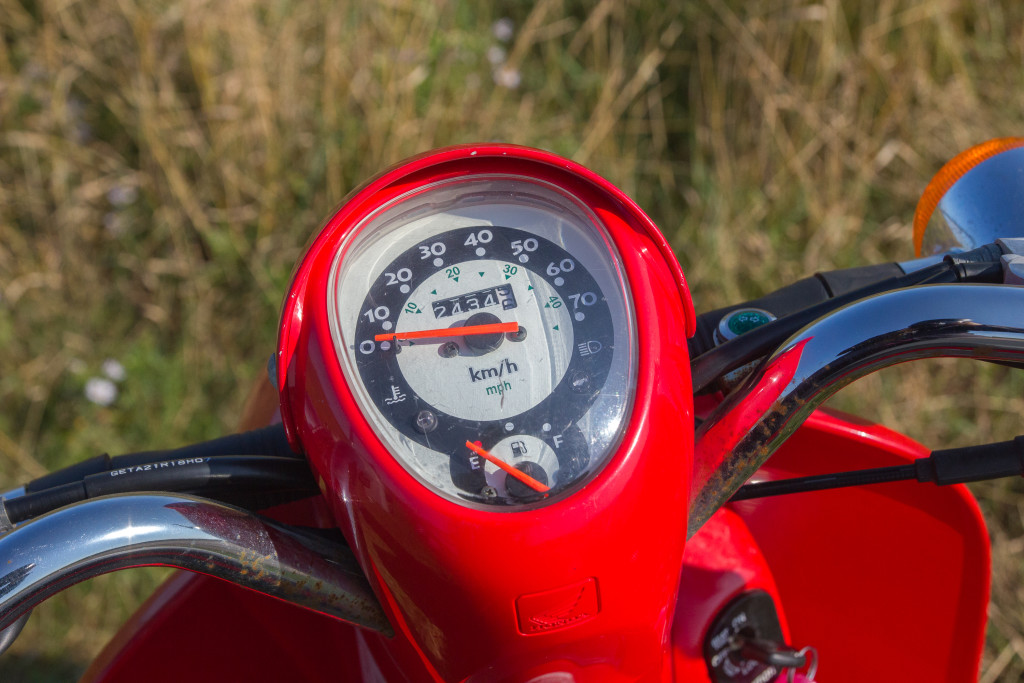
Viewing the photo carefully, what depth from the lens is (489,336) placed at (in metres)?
0.71

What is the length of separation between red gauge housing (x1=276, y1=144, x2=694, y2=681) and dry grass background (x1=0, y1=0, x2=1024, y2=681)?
175 cm

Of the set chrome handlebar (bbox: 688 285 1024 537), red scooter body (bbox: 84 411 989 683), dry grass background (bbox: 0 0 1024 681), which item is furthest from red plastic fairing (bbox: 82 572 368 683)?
dry grass background (bbox: 0 0 1024 681)

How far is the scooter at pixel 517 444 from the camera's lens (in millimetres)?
624

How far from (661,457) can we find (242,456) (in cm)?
37

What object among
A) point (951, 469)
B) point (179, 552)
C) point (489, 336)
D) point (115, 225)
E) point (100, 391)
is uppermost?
point (115, 225)

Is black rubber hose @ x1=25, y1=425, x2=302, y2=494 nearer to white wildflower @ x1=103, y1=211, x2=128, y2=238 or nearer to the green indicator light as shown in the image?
the green indicator light

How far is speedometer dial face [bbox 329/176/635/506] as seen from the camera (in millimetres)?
661

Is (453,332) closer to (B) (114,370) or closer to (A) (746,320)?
(A) (746,320)

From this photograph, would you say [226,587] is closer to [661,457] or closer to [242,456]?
[242,456]

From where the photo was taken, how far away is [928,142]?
8.41 ft

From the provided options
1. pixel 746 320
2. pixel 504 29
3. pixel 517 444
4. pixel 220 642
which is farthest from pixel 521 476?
pixel 504 29

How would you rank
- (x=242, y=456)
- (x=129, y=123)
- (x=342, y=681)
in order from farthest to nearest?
(x=129, y=123) < (x=342, y=681) < (x=242, y=456)

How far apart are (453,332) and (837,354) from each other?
12.3 inches

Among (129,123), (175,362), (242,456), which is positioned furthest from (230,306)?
(242,456)
